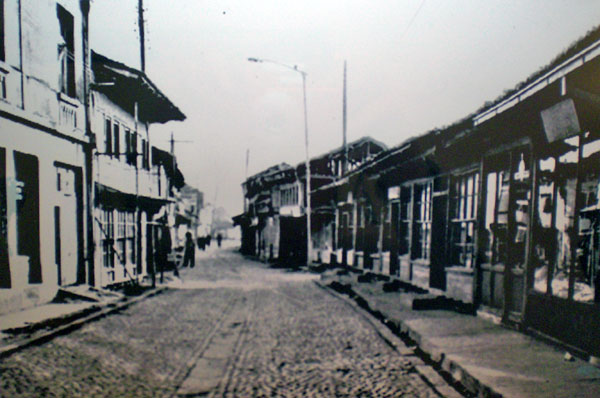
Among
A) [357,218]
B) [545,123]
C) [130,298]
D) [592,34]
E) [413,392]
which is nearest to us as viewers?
[592,34]

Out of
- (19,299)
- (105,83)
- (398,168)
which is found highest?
(105,83)

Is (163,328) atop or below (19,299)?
below

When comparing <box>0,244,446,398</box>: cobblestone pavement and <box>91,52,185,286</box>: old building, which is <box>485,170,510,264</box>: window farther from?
<box>91,52,185,286</box>: old building

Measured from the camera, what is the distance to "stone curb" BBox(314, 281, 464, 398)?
4.47 m

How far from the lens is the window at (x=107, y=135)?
602 centimetres

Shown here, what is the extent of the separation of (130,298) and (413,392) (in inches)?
279

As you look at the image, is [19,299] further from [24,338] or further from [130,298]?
[130,298]

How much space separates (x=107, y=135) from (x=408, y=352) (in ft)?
16.6

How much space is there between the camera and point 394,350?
605cm

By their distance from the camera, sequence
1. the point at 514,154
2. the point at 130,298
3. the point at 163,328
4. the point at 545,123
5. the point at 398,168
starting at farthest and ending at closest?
the point at 398,168 < the point at 130,298 < the point at 163,328 < the point at 514,154 < the point at 545,123

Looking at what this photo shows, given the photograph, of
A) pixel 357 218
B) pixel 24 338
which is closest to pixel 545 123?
pixel 24 338

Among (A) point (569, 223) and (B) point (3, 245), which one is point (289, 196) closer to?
(A) point (569, 223)

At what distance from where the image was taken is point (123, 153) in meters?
6.08

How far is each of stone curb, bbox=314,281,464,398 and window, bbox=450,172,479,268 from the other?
191cm
